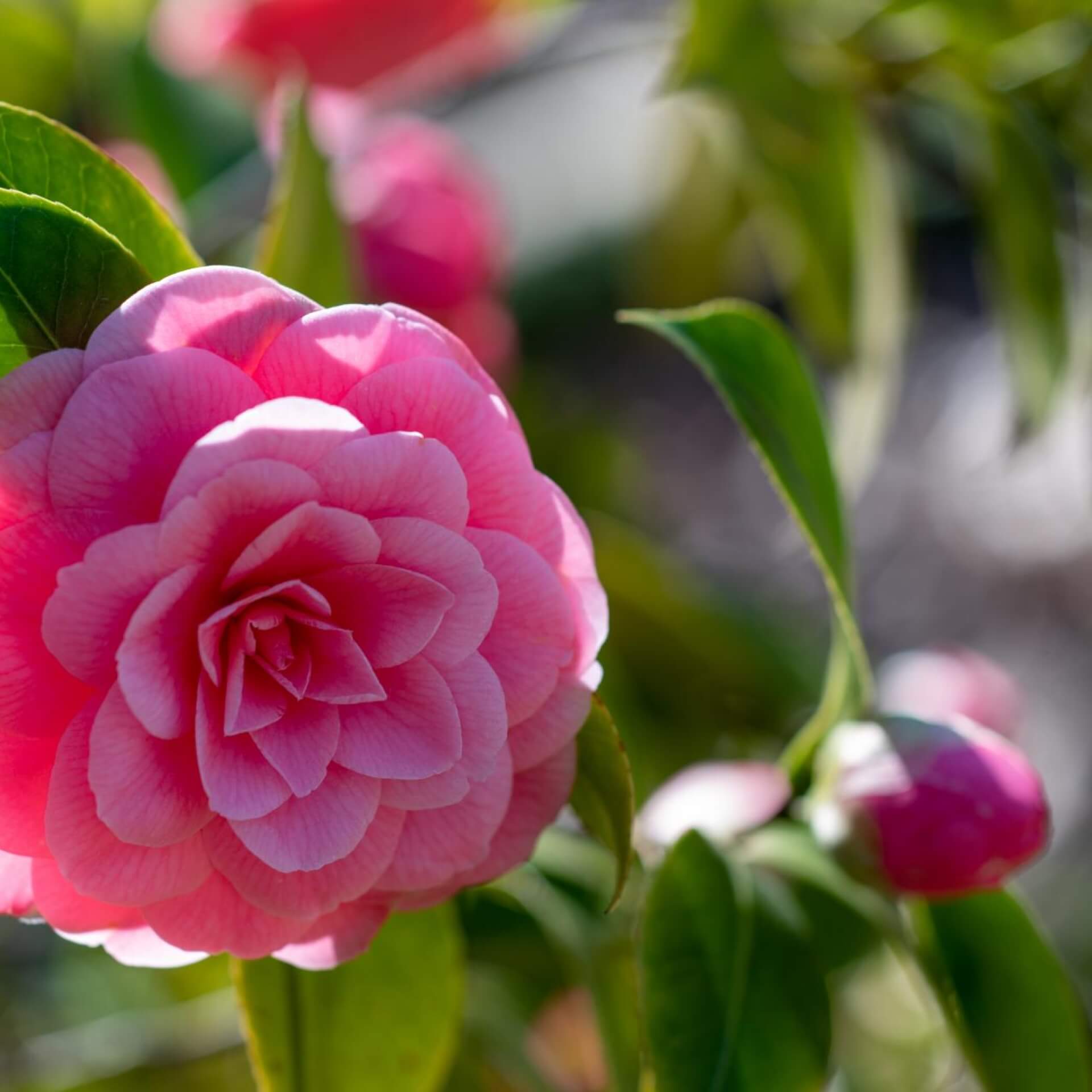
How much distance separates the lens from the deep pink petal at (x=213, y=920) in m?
0.37

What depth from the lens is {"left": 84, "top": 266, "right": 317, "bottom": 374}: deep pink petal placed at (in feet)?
1.14

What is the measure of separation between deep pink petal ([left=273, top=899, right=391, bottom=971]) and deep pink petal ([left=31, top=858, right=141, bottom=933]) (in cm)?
5

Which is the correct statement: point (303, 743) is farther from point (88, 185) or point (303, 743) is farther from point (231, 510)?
point (88, 185)

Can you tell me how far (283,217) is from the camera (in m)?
0.56

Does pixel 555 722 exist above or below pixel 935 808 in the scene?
above

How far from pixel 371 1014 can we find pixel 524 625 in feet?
0.73

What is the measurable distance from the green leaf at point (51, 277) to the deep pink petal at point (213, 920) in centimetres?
15

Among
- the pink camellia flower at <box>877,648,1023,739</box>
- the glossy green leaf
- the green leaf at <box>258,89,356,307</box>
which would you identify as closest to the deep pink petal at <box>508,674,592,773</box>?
the green leaf at <box>258,89,356,307</box>

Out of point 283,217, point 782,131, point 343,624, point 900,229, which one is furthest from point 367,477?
point 900,229

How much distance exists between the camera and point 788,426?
1.72 ft

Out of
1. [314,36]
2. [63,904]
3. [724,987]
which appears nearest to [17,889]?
[63,904]

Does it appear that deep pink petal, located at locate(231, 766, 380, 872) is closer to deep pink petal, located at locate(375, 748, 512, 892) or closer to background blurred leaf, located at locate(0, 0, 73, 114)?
deep pink petal, located at locate(375, 748, 512, 892)

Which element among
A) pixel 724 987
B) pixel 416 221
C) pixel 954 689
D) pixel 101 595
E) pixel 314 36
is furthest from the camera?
pixel 314 36

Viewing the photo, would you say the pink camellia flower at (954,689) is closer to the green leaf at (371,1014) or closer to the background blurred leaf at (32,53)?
the green leaf at (371,1014)
